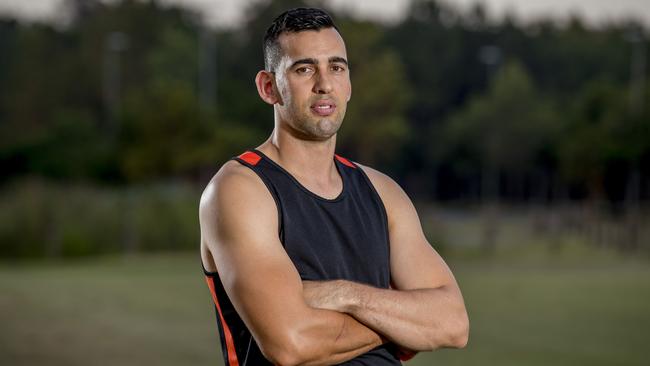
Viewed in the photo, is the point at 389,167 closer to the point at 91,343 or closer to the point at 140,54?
the point at 140,54

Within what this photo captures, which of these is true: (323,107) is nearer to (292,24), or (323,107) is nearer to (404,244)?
(292,24)

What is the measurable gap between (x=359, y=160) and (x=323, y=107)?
44254mm

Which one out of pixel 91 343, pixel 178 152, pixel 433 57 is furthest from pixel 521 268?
pixel 433 57

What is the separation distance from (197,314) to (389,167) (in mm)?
33258

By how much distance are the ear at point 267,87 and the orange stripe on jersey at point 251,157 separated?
219 millimetres

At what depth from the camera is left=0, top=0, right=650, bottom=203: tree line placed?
40.4 metres

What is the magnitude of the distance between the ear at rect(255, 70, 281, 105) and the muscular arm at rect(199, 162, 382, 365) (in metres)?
0.38

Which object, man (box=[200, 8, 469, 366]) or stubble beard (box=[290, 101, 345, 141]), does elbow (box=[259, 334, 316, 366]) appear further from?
stubble beard (box=[290, 101, 345, 141])

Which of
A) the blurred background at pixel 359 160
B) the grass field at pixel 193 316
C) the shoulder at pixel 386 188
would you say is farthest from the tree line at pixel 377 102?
the shoulder at pixel 386 188

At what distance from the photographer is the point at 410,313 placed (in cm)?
358

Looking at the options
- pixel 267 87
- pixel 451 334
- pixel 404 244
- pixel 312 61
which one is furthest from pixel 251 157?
pixel 451 334

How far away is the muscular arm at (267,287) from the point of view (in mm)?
3369

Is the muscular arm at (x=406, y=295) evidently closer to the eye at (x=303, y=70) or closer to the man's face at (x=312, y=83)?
the man's face at (x=312, y=83)

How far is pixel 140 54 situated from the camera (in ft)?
206
